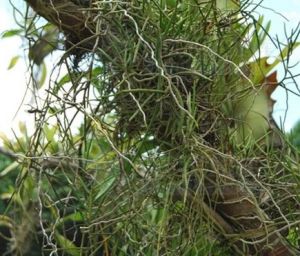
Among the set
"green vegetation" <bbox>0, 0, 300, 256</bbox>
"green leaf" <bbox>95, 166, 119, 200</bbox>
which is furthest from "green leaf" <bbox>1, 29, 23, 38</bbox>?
"green leaf" <bbox>95, 166, 119, 200</bbox>

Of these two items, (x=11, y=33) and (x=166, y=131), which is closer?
(x=166, y=131)

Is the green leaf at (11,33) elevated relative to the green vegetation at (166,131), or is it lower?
elevated

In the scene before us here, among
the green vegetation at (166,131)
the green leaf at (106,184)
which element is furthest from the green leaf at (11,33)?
the green leaf at (106,184)

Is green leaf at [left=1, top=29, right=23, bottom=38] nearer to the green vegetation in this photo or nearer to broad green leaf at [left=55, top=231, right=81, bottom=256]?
the green vegetation

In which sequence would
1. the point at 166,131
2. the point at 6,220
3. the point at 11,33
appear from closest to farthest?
the point at 166,131 < the point at 11,33 < the point at 6,220

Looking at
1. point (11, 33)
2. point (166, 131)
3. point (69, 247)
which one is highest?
point (11, 33)

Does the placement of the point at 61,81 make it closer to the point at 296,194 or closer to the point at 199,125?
the point at 199,125

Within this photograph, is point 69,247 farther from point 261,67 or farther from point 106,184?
point 261,67

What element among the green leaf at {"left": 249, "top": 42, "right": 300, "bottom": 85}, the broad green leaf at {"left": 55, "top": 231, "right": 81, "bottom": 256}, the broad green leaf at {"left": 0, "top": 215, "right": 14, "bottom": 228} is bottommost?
the broad green leaf at {"left": 55, "top": 231, "right": 81, "bottom": 256}

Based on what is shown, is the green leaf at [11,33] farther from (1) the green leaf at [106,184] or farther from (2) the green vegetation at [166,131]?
(1) the green leaf at [106,184]

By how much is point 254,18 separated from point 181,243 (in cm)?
21

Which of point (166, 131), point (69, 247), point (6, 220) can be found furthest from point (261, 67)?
point (6, 220)

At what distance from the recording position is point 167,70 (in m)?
0.59

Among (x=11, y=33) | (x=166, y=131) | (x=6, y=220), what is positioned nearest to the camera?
(x=166, y=131)
